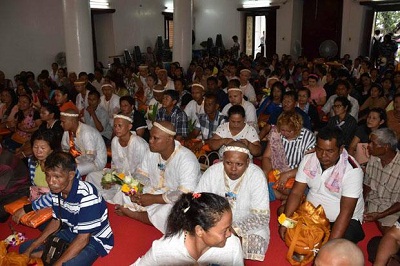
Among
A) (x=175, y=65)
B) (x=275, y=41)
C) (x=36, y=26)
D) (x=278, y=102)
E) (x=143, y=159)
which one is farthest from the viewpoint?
(x=275, y=41)

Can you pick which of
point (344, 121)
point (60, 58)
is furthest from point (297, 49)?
point (344, 121)

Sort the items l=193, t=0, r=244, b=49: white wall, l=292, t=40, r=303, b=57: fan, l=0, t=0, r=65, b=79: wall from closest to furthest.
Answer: l=0, t=0, r=65, b=79: wall → l=292, t=40, r=303, b=57: fan → l=193, t=0, r=244, b=49: white wall

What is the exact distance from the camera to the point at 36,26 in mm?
12039

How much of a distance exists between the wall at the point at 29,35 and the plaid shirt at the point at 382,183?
10.6 meters

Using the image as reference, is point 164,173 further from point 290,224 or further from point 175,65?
point 175,65

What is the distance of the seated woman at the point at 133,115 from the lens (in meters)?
5.65

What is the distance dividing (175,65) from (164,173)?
7.13m

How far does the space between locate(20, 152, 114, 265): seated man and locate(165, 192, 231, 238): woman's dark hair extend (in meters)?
0.83

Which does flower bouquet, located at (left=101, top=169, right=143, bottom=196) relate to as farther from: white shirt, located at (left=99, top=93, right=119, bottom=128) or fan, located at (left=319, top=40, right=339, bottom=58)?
fan, located at (left=319, top=40, right=339, bottom=58)

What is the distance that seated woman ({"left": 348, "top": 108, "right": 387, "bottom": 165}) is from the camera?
475 cm

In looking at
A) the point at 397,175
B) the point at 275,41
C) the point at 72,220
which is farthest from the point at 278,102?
the point at 275,41

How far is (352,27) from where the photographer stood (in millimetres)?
14656

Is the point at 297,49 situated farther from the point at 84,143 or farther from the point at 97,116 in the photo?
the point at 84,143

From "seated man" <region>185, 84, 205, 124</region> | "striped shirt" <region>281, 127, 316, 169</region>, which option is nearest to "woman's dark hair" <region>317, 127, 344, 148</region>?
"striped shirt" <region>281, 127, 316, 169</region>
